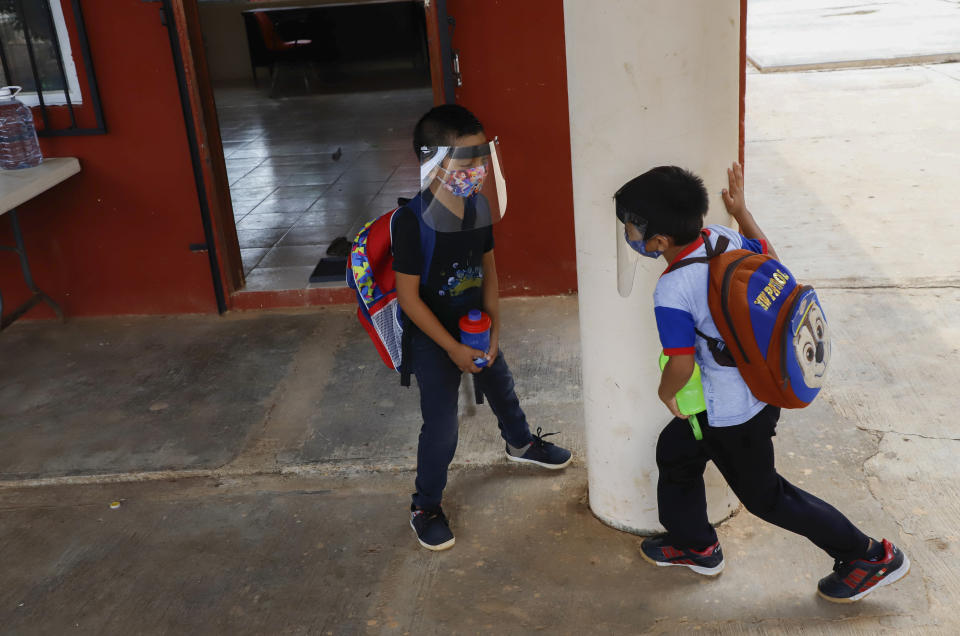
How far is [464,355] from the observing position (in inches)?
124

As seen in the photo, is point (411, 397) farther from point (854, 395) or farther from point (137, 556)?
point (854, 395)

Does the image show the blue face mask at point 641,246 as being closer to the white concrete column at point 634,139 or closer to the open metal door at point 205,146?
the white concrete column at point 634,139

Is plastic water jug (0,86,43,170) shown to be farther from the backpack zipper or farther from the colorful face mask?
the backpack zipper

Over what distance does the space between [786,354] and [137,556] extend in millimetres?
2471

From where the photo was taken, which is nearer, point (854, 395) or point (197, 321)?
point (854, 395)

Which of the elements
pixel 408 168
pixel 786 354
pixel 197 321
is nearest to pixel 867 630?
pixel 786 354

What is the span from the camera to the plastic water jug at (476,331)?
10.3 ft

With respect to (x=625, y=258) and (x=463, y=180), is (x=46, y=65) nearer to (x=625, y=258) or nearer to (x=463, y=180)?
(x=463, y=180)

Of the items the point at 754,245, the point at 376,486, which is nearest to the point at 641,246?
the point at 754,245

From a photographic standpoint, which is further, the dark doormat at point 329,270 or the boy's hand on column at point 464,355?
the dark doormat at point 329,270

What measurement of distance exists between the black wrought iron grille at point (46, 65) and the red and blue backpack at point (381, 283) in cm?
290

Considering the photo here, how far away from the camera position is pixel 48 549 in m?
3.61

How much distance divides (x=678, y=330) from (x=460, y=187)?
0.84m

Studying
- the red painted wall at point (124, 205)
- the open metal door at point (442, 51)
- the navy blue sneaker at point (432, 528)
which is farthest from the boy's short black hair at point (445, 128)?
the red painted wall at point (124, 205)
